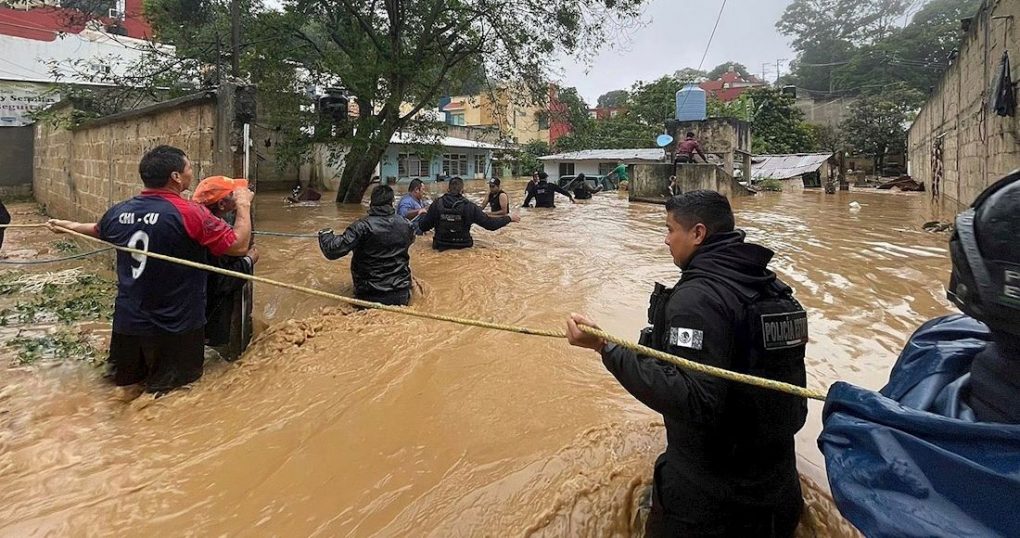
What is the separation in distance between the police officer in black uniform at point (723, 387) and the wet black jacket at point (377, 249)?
3.74 metres

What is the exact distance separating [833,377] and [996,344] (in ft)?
11.0

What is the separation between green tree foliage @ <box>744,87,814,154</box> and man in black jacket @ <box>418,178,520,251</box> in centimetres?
2993

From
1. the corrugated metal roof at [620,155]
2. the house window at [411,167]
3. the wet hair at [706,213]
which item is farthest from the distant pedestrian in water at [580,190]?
the wet hair at [706,213]

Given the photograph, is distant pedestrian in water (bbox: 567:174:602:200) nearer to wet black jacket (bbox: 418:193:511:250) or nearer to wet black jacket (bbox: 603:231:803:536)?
wet black jacket (bbox: 418:193:511:250)

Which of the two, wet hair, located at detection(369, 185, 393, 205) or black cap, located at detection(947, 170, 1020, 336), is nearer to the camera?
black cap, located at detection(947, 170, 1020, 336)

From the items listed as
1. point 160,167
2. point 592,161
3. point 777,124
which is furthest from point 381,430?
point 777,124

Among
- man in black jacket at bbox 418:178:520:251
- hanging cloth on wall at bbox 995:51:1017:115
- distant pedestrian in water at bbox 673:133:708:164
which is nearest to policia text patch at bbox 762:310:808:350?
man in black jacket at bbox 418:178:520:251

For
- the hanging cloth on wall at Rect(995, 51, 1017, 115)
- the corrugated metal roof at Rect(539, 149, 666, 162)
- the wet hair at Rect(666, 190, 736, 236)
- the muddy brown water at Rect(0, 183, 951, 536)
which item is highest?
the corrugated metal roof at Rect(539, 149, 666, 162)

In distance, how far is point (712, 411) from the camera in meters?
1.75

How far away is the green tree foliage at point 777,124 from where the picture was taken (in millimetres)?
33500

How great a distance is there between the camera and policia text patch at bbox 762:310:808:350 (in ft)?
5.97

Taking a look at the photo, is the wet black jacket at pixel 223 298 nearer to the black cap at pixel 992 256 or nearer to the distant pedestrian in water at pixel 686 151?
the black cap at pixel 992 256

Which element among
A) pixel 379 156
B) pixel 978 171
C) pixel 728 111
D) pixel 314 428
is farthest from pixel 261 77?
pixel 728 111

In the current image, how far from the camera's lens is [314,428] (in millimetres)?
3270
